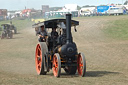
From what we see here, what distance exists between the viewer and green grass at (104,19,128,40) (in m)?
29.9

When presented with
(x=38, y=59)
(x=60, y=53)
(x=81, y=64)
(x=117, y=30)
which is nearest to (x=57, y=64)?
(x=60, y=53)

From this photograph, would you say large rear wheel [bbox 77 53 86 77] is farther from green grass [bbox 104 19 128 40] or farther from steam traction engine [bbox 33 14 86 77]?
green grass [bbox 104 19 128 40]

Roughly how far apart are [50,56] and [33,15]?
80.9 m

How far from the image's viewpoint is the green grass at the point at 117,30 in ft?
98.0

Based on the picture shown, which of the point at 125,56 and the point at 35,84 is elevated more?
the point at 35,84

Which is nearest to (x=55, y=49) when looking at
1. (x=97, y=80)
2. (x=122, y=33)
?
(x=97, y=80)

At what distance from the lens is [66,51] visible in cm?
1015

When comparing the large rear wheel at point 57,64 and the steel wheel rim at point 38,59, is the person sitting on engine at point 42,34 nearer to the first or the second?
the steel wheel rim at point 38,59

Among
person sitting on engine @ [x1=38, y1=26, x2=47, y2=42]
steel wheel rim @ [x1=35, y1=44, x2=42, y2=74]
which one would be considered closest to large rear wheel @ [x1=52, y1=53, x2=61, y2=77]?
steel wheel rim @ [x1=35, y1=44, x2=42, y2=74]

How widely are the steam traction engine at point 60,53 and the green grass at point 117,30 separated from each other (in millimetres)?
18043

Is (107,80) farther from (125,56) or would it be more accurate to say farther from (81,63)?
(125,56)

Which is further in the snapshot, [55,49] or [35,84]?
[55,49]

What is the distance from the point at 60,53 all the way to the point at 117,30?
80.0ft

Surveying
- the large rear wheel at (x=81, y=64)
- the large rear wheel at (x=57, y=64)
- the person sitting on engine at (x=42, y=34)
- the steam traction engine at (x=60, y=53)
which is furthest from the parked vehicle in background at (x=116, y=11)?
the large rear wheel at (x=57, y=64)
